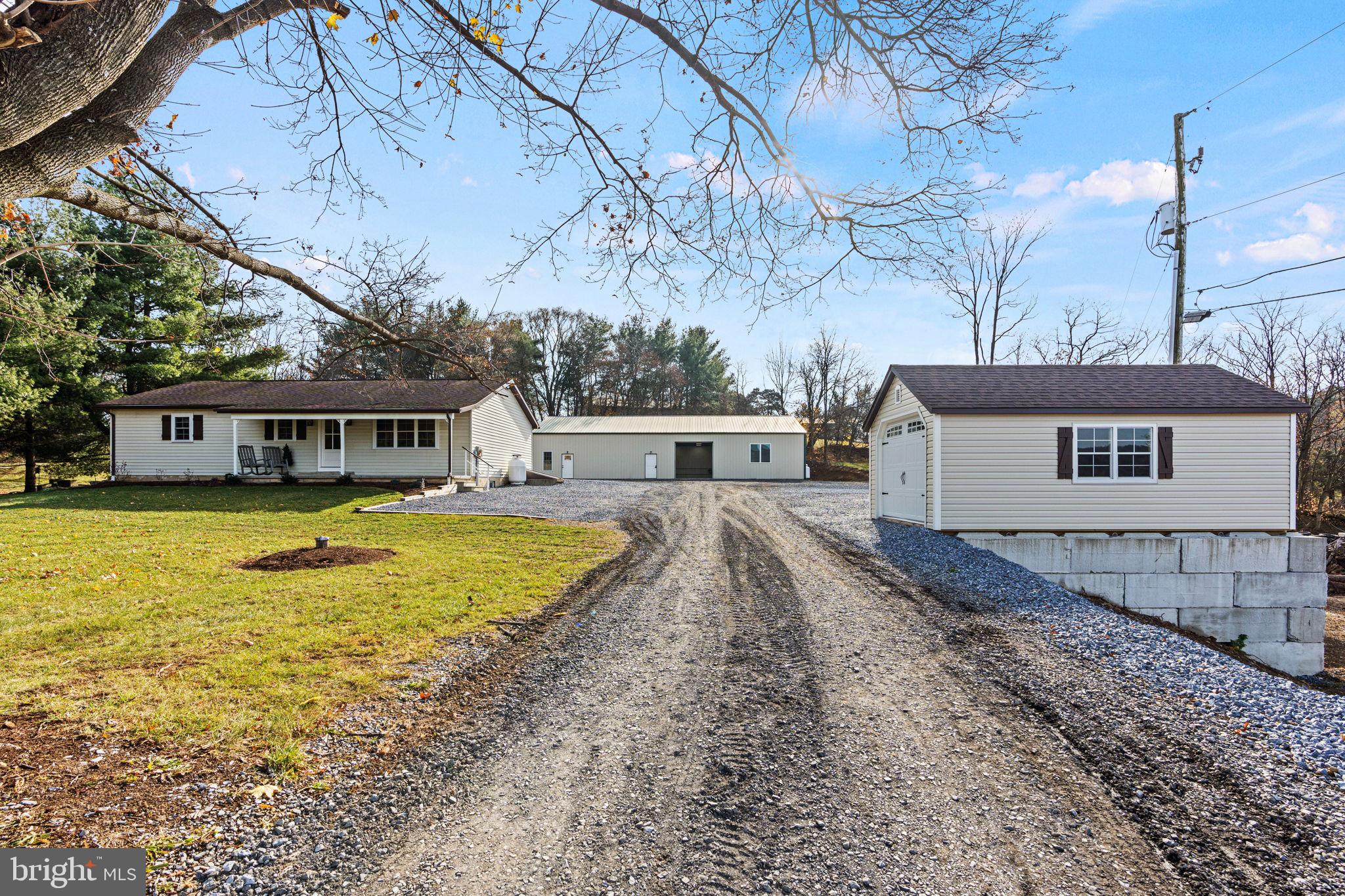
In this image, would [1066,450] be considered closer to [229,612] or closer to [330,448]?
[229,612]

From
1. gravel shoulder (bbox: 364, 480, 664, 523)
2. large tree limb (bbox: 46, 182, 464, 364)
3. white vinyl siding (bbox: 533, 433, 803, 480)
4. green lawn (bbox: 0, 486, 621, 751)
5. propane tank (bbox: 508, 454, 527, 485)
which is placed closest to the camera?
large tree limb (bbox: 46, 182, 464, 364)

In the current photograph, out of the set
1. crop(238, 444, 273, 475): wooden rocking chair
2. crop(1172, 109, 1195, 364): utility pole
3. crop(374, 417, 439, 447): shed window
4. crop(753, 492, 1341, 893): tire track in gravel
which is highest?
crop(1172, 109, 1195, 364): utility pole

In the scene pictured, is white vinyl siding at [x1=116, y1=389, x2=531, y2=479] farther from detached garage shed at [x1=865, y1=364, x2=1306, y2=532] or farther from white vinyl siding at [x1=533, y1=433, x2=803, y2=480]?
detached garage shed at [x1=865, y1=364, x2=1306, y2=532]

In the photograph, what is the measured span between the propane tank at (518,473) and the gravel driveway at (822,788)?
65.8ft

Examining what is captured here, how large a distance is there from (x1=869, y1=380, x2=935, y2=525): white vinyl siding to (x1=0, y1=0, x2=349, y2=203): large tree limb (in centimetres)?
1220

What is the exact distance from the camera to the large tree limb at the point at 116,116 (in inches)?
96.4

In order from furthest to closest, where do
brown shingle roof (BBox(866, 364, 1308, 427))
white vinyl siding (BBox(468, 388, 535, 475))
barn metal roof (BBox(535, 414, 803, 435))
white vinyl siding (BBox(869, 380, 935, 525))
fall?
barn metal roof (BBox(535, 414, 803, 435))
white vinyl siding (BBox(468, 388, 535, 475))
white vinyl siding (BBox(869, 380, 935, 525))
brown shingle roof (BBox(866, 364, 1308, 427))

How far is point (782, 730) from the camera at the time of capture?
366 centimetres

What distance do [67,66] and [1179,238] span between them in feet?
69.2

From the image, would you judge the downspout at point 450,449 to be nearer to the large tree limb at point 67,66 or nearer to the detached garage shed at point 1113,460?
the detached garage shed at point 1113,460

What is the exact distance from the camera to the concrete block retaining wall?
10.8 metres

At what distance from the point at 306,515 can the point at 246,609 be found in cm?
977

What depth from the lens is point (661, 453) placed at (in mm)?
31812

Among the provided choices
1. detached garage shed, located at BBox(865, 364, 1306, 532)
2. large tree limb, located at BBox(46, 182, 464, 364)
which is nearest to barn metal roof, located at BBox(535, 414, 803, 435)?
detached garage shed, located at BBox(865, 364, 1306, 532)
